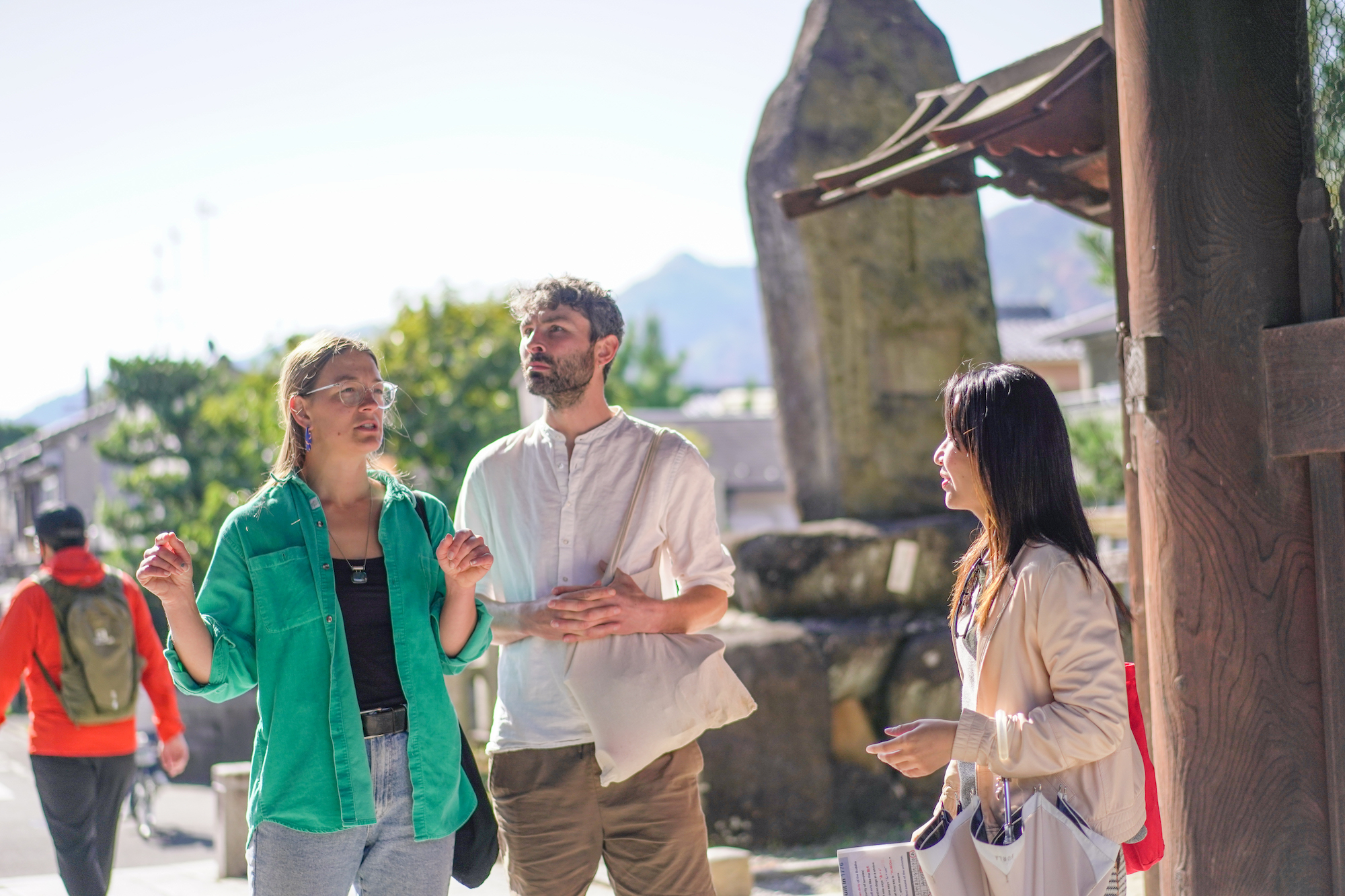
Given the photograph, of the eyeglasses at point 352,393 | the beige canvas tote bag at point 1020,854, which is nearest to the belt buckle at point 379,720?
the eyeglasses at point 352,393

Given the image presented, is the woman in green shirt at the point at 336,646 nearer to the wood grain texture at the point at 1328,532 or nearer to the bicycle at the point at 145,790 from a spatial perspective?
the wood grain texture at the point at 1328,532

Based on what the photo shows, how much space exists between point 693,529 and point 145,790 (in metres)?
11.6

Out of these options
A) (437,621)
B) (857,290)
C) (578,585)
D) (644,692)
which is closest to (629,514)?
(578,585)

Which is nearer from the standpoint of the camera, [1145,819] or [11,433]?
[1145,819]

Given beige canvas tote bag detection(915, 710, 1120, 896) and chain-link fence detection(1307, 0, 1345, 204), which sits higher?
chain-link fence detection(1307, 0, 1345, 204)

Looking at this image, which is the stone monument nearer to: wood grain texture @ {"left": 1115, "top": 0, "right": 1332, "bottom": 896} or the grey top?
wood grain texture @ {"left": 1115, "top": 0, "right": 1332, "bottom": 896}

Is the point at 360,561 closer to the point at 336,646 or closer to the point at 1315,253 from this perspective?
the point at 336,646

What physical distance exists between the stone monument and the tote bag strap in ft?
15.7

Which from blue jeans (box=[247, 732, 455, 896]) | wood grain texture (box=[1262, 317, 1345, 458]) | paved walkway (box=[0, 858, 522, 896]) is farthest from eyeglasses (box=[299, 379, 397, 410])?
paved walkway (box=[0, 858, 522, 896])

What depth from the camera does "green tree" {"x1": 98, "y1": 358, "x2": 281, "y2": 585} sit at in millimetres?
24328

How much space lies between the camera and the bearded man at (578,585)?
298 cm

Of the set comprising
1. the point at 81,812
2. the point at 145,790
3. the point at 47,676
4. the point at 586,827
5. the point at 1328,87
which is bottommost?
the point at 145,790

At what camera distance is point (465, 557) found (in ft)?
8.89

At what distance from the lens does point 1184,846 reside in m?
3.05
